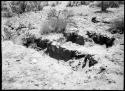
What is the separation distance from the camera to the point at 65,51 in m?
5.01

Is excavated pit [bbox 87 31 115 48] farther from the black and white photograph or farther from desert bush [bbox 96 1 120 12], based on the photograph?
desert bush [bbox 96 1 120 12]

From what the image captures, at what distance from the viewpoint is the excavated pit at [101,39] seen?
5.02 meters

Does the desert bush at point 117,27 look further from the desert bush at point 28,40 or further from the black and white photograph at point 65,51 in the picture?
the desert bush at point 28,40

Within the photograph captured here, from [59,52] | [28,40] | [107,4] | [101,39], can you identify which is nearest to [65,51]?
[59,52]

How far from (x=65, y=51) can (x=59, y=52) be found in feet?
0.60

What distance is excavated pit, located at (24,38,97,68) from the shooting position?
4578 millimetres

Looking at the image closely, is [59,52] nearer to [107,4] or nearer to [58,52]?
[58,52]

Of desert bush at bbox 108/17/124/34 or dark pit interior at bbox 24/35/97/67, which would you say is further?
desert bush at bbox 108/17/124/34

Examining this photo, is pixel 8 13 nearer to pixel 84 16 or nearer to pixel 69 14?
pixel 69 14

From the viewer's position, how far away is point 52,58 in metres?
5.11

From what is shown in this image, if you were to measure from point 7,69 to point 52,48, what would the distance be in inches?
53.1

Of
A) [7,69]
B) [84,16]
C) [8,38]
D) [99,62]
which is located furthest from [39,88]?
[84,16]

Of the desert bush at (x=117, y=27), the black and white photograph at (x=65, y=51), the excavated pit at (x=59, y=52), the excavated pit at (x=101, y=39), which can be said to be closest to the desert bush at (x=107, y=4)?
the black and white photograph at (x=65, y=51)

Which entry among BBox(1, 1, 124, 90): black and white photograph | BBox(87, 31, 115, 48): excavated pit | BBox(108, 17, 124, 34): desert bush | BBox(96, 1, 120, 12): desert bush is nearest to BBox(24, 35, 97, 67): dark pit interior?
BBox(1, 1, 124, 90): black and white photograph
